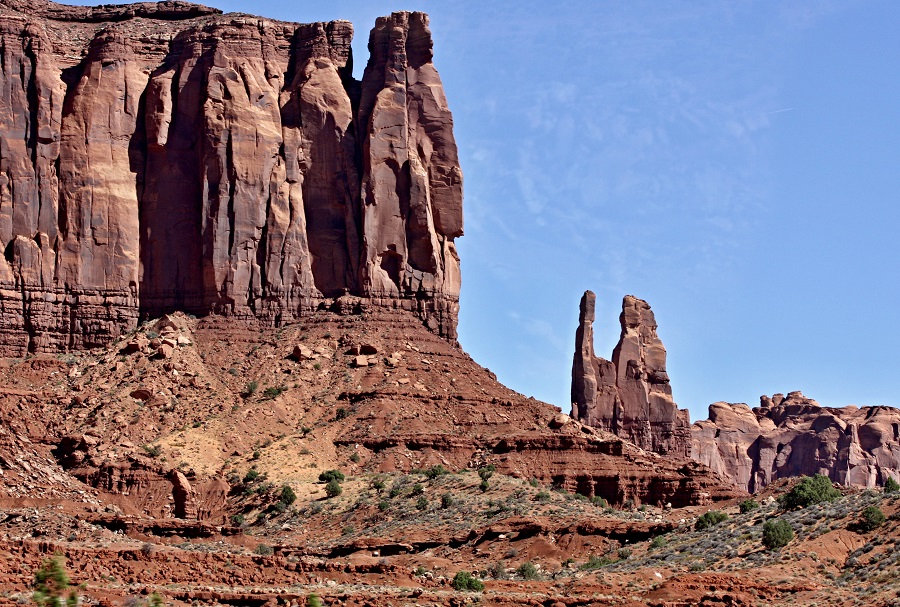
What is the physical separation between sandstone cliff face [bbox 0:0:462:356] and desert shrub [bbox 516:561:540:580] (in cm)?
3256

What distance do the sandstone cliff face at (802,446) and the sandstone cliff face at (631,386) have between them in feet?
74.0

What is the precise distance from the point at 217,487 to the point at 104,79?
2836 centimetres

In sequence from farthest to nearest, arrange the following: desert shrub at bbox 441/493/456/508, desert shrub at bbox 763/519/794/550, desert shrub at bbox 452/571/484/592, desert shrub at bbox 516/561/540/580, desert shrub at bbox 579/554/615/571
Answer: desert shrub at bbox 441/493/456/508 < desert shrub at bbox 579/554/615/571 < desert shrub at bbox 516/561/540/580 < desert shrub at bbox 763/519/794/550 < desert shrub at bbox 452/571/484/592

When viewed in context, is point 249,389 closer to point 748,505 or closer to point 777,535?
point 748,505

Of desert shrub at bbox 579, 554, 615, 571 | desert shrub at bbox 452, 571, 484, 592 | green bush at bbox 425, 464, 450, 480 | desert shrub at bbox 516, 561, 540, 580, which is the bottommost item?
desert shrub at bbox 452, 571, 484, 592

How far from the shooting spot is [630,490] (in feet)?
297

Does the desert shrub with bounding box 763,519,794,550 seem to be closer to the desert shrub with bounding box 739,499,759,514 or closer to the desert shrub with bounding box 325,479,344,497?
the desert shrub with bounding box 739,499,759,514

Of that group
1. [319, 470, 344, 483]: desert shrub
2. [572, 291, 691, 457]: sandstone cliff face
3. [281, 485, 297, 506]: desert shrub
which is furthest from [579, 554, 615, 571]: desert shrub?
[572, 291, 691, 457]: sandstone cliff face

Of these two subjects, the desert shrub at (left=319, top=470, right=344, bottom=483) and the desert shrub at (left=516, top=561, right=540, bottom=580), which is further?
the desert shrub at (left=319, top=470, right=344, bottom=483)

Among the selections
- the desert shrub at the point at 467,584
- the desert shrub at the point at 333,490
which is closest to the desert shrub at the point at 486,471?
the desert shrub at the point at 333,490

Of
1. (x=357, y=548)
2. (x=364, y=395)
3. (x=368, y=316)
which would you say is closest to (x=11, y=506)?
(x=357, y=548)

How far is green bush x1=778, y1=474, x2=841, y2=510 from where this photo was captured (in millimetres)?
71812

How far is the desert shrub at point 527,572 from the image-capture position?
66.9m

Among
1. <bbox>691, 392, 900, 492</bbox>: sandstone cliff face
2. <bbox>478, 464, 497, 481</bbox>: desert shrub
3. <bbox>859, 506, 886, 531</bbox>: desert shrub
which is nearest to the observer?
<bbox>859, 506, 886, 531</bbox>: desert shrub
